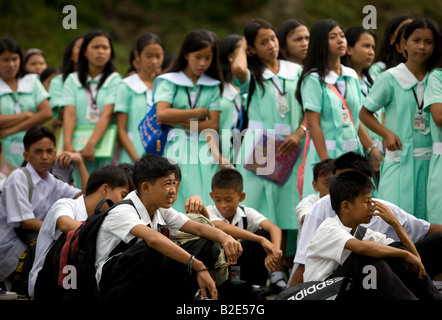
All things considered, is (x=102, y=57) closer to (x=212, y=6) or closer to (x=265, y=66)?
(x=265, y=66)

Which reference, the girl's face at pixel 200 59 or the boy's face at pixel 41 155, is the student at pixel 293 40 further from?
the boy's face at pixel 41 155

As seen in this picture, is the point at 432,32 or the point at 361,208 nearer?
the point at 361,208

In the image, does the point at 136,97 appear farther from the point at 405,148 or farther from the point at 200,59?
the point at 405,148

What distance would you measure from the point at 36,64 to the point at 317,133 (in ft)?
11.7

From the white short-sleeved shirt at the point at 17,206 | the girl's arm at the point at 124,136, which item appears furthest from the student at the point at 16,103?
the white short-sleeved shirt at the point at 17,206

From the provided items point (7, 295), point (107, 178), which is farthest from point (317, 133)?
point (7, 295)

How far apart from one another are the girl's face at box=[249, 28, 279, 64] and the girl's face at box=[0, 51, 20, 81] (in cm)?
203

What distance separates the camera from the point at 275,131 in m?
5.53

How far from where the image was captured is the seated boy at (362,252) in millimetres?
3486

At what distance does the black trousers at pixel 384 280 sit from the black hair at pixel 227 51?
8.43 feet

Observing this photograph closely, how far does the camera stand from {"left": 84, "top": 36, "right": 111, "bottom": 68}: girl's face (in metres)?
6.23

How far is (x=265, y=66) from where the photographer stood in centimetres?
566
